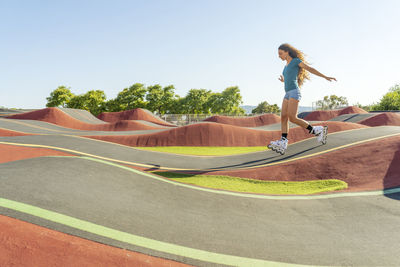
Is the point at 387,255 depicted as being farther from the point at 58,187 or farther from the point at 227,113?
the point at 227,113

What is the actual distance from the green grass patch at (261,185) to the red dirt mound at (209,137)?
12.5 meters

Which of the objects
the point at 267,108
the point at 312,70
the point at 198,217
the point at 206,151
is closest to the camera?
the point at 198,217

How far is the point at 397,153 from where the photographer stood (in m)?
7.02

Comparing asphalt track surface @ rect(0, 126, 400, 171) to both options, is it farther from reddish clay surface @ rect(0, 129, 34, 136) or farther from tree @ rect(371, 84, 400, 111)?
tree @ rect(371, 84, 400, 111)

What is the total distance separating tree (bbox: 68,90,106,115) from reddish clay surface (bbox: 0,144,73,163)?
2501 inches

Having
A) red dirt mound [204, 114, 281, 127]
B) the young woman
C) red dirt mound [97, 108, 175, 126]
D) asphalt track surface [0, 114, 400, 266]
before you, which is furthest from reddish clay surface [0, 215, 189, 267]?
red dirt mound [204, 114, 281, 127]

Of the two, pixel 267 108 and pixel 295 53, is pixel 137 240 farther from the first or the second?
pixel 267 108

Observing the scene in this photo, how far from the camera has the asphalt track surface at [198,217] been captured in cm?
246

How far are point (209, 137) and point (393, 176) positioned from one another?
613 inches

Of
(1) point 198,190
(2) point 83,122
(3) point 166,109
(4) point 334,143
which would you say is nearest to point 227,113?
(3) point 166,109

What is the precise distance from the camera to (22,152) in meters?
9.46

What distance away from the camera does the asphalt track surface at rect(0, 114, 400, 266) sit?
246 centimetres

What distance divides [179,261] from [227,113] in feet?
210

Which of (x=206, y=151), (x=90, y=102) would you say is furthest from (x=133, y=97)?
(x=206, y=151)
